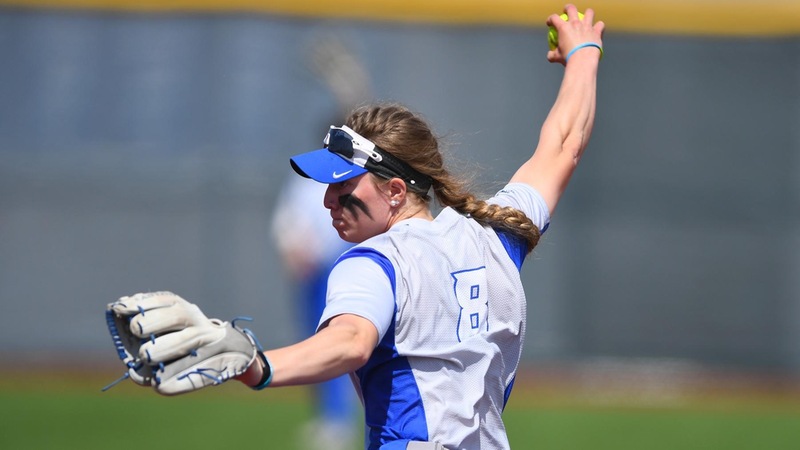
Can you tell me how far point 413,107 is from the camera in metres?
10.8

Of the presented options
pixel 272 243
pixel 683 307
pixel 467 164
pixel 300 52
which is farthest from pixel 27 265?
pixel 467 164

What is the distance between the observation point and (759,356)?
11547 mm

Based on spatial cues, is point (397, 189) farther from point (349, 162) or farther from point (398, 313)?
point (398, 313)

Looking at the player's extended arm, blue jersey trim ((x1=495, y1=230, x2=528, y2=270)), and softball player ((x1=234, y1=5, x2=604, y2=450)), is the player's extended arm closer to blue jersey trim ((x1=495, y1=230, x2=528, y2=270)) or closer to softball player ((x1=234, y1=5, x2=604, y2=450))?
softball player ((x1=234, y1=5, x2=604, y2=450))

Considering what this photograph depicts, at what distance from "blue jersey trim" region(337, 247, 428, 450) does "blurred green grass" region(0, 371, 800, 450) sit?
4361 mm

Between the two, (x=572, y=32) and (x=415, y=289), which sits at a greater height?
(x=572, y=32)

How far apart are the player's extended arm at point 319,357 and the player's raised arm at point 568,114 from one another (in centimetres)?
111

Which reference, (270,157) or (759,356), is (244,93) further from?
(759,356)

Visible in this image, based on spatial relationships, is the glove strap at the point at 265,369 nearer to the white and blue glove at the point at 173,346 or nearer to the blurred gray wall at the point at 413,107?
the white and blue glove at the point at 173,346

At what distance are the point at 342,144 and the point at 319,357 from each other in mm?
766

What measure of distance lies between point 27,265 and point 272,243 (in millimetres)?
2511

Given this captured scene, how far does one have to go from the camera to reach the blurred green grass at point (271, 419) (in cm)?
730

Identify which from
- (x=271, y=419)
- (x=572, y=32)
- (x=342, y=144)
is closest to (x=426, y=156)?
(x=342, y=144)

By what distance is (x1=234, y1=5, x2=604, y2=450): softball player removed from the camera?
8.28ft
